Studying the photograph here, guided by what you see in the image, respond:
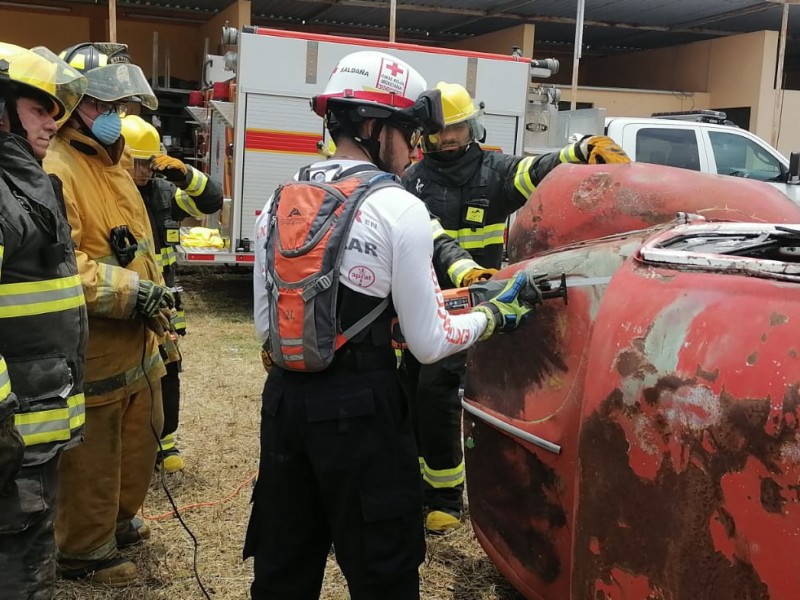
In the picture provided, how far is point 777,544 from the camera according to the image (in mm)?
1570

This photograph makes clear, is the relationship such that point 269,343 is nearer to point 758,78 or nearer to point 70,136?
point 70,136

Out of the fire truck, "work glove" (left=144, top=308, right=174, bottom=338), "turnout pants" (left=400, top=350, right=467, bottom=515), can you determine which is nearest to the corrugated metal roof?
the fire truck

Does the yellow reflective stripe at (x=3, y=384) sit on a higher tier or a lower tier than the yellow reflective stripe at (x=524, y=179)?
lower

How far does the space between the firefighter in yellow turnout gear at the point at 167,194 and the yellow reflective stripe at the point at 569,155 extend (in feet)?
6.56

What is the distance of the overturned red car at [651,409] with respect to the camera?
1637 millimetres

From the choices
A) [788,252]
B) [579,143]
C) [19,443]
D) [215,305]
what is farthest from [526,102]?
[19,443]

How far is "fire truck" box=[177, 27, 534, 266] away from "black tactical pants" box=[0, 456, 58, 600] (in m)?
6.55

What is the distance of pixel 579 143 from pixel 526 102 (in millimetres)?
6023

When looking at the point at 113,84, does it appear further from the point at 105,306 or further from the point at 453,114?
the point at 453,114

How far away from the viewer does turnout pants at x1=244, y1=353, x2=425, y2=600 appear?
2.21m

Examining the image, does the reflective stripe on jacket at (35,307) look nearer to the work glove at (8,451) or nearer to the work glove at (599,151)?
the work glove at (8,451)

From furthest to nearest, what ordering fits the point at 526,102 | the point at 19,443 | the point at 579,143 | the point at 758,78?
the point at 758,78 < the point at 526,102 < the point at 579,143 < the point at 19,443

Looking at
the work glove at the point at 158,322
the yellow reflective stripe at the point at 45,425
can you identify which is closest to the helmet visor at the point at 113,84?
the work glove at the point at 158,322

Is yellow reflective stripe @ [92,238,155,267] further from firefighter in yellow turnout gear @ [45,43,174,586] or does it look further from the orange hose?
the orange hose
